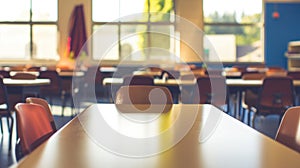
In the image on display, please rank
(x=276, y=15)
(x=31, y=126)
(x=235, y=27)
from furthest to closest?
(x=235, y=27) < (x=276, y=15) < (x=31, y=126)

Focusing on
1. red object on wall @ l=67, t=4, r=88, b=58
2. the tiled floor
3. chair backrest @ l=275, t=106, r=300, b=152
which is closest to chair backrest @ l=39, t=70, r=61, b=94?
the tiled floor

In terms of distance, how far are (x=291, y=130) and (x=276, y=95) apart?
2.97 m

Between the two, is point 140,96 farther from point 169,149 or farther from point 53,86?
point 53,86

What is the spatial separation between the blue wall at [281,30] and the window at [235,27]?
24 centimetres

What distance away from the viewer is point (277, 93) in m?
4.85

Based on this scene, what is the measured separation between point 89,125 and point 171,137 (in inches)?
15.9

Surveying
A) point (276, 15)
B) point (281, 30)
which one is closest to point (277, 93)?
point (276, 15)

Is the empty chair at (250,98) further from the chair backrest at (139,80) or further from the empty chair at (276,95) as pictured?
the chair backrest at (139,80)

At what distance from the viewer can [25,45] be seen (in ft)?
37.9

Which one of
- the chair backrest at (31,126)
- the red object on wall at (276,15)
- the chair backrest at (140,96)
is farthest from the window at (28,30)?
the chair backrest at (31,126)

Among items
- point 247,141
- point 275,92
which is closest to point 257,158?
point 247,141

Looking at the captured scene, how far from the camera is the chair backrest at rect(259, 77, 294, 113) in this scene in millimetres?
4824

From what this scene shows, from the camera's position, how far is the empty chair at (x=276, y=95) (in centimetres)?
483

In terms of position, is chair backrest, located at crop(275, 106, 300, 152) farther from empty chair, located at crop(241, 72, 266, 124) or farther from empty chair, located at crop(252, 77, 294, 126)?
empty chair, located at crop(241, 72, 266, 124)
